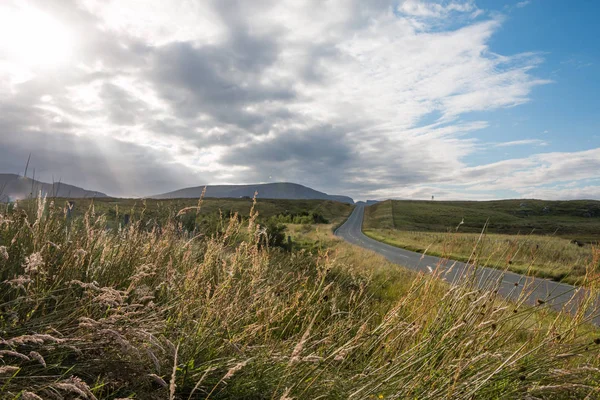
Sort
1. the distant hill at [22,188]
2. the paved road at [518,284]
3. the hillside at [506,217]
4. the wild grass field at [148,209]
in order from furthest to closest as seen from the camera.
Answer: the hillside at [506,217]
the wild grass field at [148,209]
the distant hill at [22,188]
the paved road at [518,284]

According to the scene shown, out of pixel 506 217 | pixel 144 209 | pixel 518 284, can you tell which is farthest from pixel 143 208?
pixel 506 217

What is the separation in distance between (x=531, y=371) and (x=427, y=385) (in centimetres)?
91

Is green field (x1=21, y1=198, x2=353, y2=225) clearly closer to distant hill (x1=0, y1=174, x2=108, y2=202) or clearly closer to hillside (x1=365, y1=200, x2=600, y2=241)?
distant hill (x1=0, y1=174, x2=108, y2=202)

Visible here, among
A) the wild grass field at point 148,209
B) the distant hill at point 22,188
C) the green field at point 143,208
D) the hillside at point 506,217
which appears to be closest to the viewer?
the distant hill at point 22,188

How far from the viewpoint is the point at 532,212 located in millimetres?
117000

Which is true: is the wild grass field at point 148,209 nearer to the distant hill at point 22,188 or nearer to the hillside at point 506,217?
the distant hill at point 22,188

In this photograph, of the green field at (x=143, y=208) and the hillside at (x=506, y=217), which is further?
the hillside at (x=506, y=217)

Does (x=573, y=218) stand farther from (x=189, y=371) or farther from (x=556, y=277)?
(x=189, y=371)

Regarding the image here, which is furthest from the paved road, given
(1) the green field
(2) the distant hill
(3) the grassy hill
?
(2) the distant hill

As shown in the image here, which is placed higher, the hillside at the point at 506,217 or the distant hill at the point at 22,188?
the distant hill at the point at 22,188

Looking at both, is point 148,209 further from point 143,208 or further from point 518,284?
point 518,284

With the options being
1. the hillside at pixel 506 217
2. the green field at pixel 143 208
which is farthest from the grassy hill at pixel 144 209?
the hillside at pixel 506 217

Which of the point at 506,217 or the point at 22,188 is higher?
the point at 22,188

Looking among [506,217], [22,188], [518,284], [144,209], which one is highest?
[22,188]
